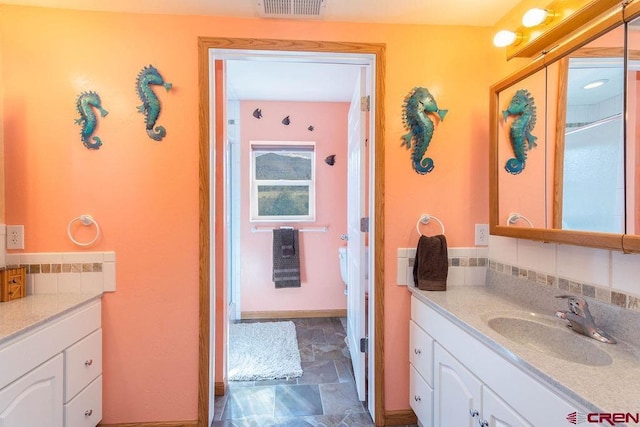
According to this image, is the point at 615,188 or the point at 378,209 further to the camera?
the point at 378,209

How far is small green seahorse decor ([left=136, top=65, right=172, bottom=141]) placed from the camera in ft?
4.98

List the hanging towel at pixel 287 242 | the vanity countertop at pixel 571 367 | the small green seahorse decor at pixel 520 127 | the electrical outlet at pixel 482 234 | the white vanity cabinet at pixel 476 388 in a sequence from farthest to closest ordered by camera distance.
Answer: the hanging towel at pixel 287 242 → the electrical outlet at pixel 482 234 → the small green seahorse decor at pixel 520 127 → the white vanity cabinet at pixel 476 388 → the vanity countertop at pixel 571 367

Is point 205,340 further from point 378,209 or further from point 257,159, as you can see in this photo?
point 257,159

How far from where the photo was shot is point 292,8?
148 centimetres

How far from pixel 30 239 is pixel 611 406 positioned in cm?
232

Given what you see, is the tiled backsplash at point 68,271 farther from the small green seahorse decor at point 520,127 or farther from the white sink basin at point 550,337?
the small green seahorse decor at point 520,127

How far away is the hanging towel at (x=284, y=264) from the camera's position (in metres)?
3.09

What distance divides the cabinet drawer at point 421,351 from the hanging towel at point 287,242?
1684 millimetres

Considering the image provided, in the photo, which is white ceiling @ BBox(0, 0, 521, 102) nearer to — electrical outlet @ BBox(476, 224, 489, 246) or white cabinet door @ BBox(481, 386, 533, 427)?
electrical outlet @ BBox(476, 224, 489, 246)

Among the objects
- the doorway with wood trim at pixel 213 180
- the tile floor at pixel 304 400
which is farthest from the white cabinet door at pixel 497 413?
the tile floor at pixel 304 400

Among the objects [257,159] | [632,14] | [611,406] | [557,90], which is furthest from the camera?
[257,159]

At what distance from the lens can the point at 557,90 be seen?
3.93 ft

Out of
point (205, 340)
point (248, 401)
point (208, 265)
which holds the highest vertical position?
point (208, 265)

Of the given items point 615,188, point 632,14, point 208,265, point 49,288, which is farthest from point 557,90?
point 49,288
